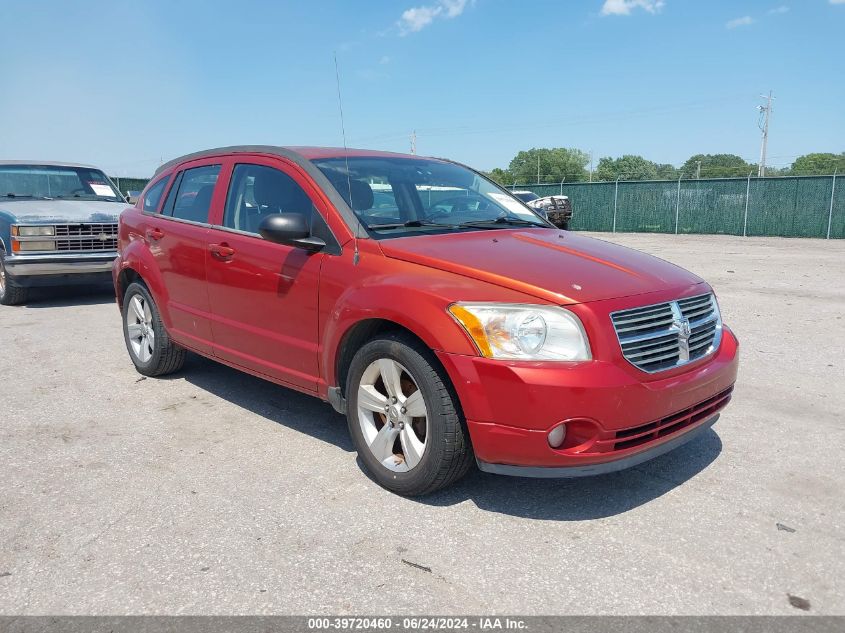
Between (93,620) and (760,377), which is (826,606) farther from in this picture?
(760,377)

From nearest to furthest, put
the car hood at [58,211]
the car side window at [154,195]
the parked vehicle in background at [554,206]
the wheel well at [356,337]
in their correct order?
the wheel well at [356,337]
the car side window at [154,195]
the car hood at [58,211]
the parked vehicle in background at [554,206]

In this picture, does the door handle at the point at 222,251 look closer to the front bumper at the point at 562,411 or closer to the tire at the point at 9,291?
the front bumper at the point at 562,411

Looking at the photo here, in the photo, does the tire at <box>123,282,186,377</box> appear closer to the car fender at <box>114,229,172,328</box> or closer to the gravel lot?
the car fender at <box>114,229,172,328</box>

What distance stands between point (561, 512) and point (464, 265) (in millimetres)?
1257

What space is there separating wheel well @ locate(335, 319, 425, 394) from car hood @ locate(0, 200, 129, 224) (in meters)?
6.86

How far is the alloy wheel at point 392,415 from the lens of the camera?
3273 mm

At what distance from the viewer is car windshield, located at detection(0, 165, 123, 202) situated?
380 inches

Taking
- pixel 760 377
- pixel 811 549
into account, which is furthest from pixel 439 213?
pixel 760 377

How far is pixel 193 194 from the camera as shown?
494cm

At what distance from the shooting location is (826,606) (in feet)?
8.07

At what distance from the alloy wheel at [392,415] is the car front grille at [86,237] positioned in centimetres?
702

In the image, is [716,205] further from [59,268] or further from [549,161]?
[549,161]

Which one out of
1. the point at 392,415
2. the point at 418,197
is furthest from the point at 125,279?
the point at 392,415

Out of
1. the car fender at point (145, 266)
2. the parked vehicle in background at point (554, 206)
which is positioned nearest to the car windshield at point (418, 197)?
the car fender at point (145, 266)
